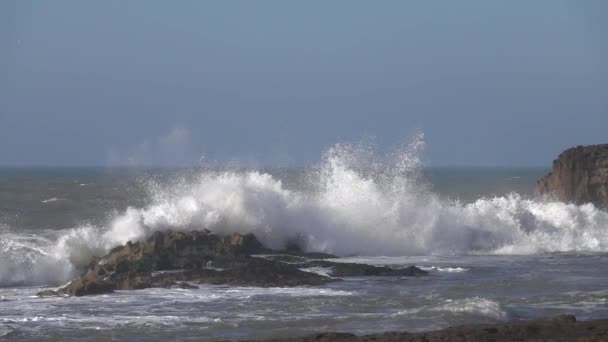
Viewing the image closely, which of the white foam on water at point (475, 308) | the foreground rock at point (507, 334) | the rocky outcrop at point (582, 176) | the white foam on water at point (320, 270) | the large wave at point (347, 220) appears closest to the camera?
the foreground rock at point (507, 334)

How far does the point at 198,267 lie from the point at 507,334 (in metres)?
9.98

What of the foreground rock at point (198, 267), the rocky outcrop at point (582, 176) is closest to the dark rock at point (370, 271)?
the foreground rock at point (198, 267)

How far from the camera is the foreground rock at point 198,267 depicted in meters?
20.9

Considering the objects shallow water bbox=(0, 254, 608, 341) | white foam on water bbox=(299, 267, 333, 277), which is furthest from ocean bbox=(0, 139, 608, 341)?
white foam on water bbox=(299, 267, 333, 277)

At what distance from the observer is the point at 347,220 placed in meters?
31.7

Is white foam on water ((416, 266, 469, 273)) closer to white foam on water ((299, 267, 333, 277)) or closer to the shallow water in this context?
the shallow water

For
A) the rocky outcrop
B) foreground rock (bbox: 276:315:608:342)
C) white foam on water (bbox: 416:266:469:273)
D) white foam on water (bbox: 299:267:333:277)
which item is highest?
the rocky outcrop

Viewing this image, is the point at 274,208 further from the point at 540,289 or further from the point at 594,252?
the point at 540,289

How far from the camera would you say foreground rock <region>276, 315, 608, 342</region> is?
13656 millimetres

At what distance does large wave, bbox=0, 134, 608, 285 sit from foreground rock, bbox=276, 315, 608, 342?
500 inches

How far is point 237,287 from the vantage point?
20.8 m

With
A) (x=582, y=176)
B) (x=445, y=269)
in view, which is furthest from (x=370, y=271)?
(x=582, y=176)

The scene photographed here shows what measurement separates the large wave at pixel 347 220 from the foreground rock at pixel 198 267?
8.06 ft

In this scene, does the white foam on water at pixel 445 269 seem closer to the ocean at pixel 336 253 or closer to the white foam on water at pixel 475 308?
the ocean at pixel 336 253
